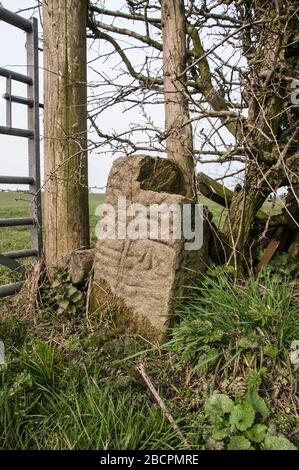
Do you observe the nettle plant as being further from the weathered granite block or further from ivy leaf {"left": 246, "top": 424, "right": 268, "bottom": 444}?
the weathered granite block

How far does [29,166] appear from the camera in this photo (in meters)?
4.12

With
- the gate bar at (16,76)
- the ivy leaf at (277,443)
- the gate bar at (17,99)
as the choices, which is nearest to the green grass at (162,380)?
the ivy leaf at (277,443)

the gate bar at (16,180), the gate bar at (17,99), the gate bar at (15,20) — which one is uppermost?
the gate bar at (15,20)

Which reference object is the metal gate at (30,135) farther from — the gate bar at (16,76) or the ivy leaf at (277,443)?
the ivy leaf at (277,443)

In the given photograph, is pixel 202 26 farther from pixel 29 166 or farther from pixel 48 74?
pixel 29 166

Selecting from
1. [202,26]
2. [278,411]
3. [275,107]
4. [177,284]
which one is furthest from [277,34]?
[278,411]

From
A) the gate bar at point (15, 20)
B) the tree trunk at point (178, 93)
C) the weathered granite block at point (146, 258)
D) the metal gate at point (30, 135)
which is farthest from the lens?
the metal gate at point (30, 135)

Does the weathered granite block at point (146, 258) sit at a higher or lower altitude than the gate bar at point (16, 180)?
lower

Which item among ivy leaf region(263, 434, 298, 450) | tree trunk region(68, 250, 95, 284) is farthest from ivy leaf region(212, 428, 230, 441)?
tree trunk region(68, 250, 95, 284)

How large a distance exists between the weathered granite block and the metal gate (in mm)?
962

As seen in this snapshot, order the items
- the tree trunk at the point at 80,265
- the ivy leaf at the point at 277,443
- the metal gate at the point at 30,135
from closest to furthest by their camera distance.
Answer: the ivy leaf at the point at 277,443 < the tree trunk at the point at 80,265 < the metal gate at the point at 30,135

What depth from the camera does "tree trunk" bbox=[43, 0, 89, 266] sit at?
12.0ft

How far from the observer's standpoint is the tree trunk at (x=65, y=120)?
3.67 m

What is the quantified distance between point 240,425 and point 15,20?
12.3 ft
